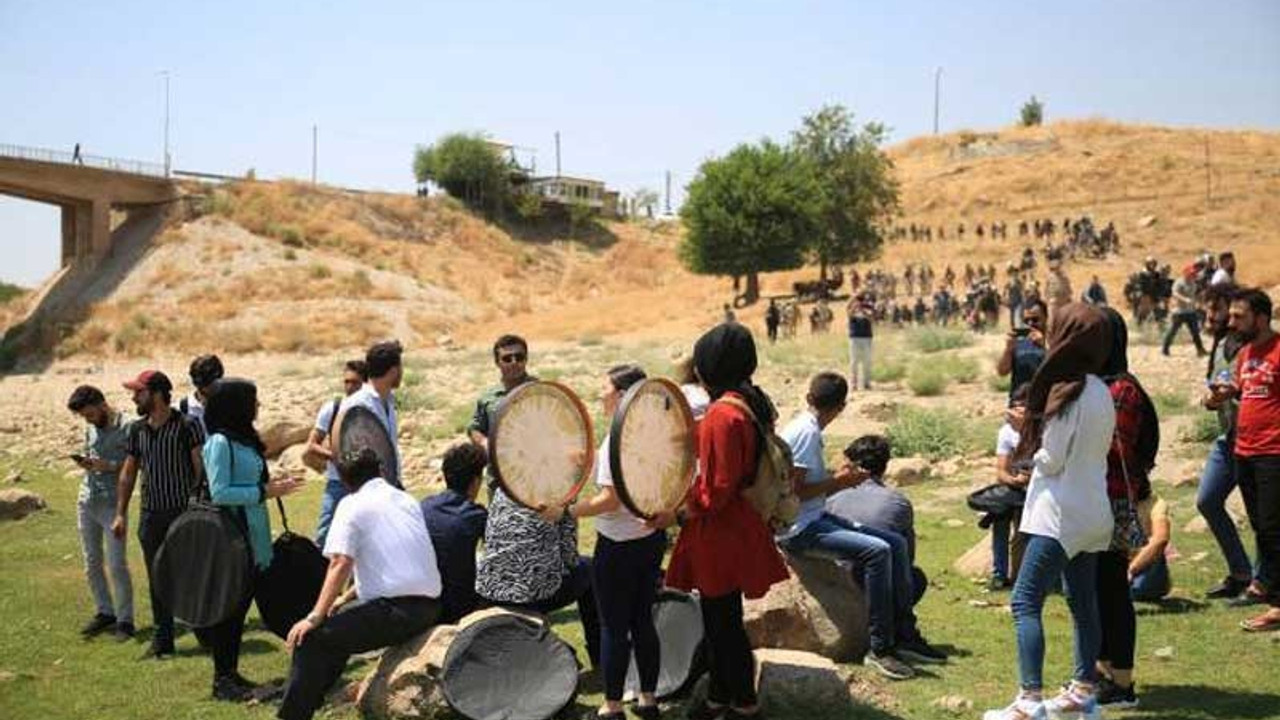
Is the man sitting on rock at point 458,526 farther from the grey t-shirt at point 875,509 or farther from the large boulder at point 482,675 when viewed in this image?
the grey t-shirt at point 875,509

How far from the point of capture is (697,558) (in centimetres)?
552

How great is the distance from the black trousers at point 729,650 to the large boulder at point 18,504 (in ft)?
36.0

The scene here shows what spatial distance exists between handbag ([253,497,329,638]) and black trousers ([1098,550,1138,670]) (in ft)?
13.1

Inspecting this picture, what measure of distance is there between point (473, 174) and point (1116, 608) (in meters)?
76.7

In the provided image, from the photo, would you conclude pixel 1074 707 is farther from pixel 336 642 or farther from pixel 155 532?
pixel 155 532

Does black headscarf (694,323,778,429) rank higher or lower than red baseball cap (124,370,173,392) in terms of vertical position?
higher

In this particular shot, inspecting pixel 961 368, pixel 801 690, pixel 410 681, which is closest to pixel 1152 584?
pixel 801 690

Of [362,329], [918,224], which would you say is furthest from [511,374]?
[918,224]

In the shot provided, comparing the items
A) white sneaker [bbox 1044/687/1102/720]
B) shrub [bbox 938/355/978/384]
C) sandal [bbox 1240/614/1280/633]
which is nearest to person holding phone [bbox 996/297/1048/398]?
sandal [bbox 1240/614/1280/633]

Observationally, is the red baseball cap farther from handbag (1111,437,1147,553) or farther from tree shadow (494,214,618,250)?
tree shadow (494,214,618,250)

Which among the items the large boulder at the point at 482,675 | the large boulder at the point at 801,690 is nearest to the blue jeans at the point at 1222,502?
the large boulder at the point at 801,690

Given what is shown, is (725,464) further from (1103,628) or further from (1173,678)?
(1173,678)

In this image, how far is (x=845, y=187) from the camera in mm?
60344

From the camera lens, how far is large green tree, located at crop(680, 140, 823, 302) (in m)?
56.5
